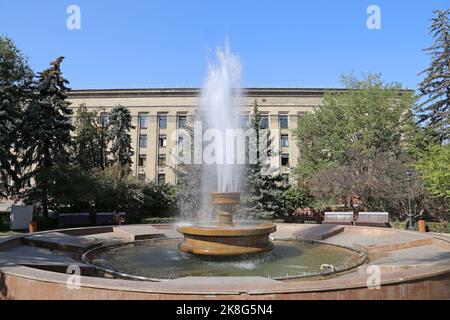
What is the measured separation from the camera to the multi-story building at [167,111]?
49.8 metres

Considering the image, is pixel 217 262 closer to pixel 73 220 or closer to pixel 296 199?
pixel 73 220

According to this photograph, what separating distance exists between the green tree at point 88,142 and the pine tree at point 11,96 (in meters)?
5.02

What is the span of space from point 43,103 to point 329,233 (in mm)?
21492

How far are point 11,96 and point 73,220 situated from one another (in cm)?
1059

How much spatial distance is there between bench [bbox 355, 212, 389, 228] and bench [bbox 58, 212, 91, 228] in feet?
51.5

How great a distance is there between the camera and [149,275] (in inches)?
358

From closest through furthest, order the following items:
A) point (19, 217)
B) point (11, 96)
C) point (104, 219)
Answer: point (19, 217) → point (104, 219) → point (11, 96)

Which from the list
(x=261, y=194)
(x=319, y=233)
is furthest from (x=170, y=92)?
(x=319, y=233)

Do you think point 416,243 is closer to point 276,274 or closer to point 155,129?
point 276,274

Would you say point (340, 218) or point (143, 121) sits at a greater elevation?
point (143, 121)

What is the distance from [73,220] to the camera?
72.2ft

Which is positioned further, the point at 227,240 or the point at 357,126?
the point at 357,126
